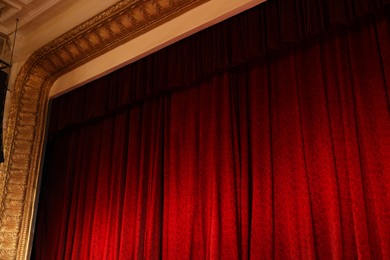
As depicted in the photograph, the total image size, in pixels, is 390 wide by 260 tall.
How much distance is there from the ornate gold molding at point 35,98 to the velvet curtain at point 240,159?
0.95 feet

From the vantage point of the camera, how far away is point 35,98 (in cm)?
440

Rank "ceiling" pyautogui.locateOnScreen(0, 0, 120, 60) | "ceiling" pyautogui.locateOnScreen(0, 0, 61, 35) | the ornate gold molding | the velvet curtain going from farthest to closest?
1. "ceiling" pyautogui.locateOnScreen(0, 0, 61, 35)
2. "ceiling" pyautogui.locateOnScreen(0, 0, 120, 60)
3. the ornate gold molding
4. the velvet curtain

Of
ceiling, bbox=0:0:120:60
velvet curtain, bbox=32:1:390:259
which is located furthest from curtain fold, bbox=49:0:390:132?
ceiling, bbox=0:0:120:60

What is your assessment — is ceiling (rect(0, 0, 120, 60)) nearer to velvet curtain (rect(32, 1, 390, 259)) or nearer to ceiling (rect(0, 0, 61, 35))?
ceiling (rect(0, 0, 61, 35))

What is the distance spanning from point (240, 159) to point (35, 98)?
2659 millimetres

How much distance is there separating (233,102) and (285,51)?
515mm

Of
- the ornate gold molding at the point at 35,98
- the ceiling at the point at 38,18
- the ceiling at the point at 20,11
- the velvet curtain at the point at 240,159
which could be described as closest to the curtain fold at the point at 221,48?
the velvet curtain at the point at 240,159

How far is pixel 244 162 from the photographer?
275 cm

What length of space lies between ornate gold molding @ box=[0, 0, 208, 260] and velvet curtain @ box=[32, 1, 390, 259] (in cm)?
29

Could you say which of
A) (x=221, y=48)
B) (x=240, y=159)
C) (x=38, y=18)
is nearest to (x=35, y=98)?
(x=38, y=18)

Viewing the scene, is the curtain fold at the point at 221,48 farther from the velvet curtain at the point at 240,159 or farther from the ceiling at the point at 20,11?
the ceiling at the point at 20,11

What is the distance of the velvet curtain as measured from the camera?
228cm

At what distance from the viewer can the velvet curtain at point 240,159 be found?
228 cm

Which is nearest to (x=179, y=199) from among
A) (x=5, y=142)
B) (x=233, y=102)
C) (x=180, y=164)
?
(x=180, y=164)
